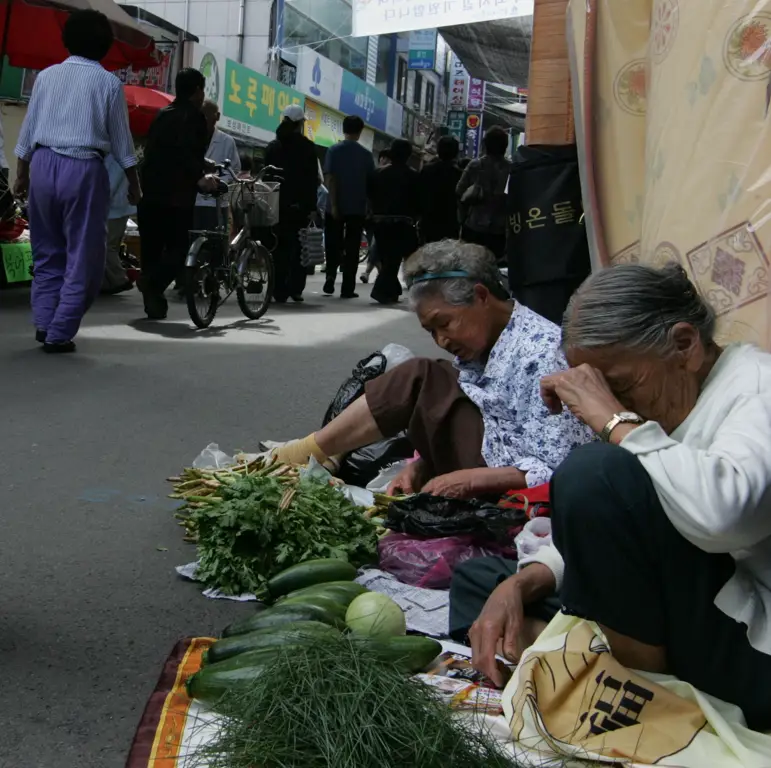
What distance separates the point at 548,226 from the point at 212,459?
5.95 ft

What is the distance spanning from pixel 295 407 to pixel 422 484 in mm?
2129

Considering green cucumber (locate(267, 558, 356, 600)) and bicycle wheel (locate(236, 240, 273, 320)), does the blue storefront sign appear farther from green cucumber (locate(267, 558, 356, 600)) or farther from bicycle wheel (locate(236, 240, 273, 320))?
green cucumber (locate(267, 558, 356, 600))

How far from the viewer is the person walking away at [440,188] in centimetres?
1258

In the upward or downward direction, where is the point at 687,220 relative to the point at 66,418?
upward

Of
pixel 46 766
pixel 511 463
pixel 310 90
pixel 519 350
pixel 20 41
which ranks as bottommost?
pixel 46 766

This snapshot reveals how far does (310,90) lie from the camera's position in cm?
2692

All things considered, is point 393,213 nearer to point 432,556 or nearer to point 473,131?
point 432,556

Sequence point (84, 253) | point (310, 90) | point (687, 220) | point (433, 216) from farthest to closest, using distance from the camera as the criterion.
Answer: point (310, 90) < point (433, 216) < point (84, 253) < point (687, 220)

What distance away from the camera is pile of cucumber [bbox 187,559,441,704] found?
7.88 feet

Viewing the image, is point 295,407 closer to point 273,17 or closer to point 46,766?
point 46,766

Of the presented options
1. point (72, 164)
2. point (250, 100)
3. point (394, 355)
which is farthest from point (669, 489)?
point (250, 100)

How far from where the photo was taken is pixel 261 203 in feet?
33.3

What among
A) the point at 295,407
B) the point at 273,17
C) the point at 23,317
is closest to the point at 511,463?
the point at 295,407

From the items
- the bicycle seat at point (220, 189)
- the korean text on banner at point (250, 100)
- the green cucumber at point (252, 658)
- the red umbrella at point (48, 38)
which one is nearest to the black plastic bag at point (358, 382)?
the green cucumber at point (252, 658)
